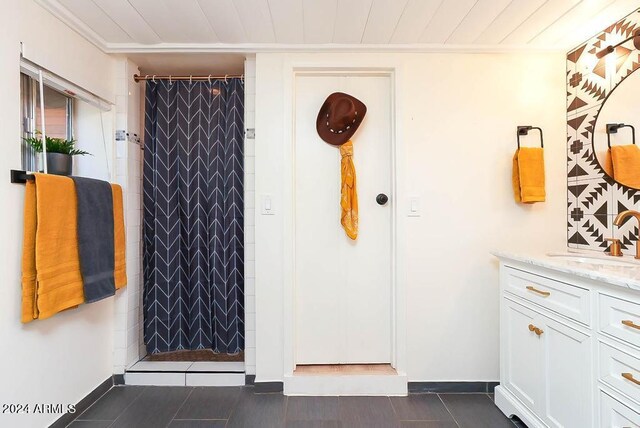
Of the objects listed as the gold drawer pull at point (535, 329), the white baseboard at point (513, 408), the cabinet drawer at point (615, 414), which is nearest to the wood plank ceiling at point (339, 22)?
the gold drawer pull at point (535, 329)

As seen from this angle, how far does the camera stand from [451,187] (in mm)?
2090

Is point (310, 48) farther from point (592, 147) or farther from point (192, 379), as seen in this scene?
point (192, 379)

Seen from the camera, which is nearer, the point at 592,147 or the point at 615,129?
the point at 615,129

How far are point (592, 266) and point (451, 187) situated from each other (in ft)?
2.85

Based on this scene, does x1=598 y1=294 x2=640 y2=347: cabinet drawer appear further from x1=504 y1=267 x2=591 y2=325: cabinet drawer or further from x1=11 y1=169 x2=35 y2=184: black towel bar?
x1=11 y1=169 x2=35 y2=184: black towel bar

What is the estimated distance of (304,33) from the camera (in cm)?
190

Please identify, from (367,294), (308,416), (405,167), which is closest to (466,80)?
(405,167)

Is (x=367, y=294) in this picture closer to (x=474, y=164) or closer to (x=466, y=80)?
(x=474, y=164)

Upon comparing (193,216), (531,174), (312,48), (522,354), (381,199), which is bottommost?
(522,354)

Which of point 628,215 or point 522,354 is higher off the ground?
point 628,215

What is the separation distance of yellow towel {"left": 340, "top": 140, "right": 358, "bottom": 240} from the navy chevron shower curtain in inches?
28.7

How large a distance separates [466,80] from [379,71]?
1.79ft

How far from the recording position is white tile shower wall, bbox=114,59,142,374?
215cm

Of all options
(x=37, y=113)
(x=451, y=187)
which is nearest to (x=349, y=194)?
(x=451, y=187)
